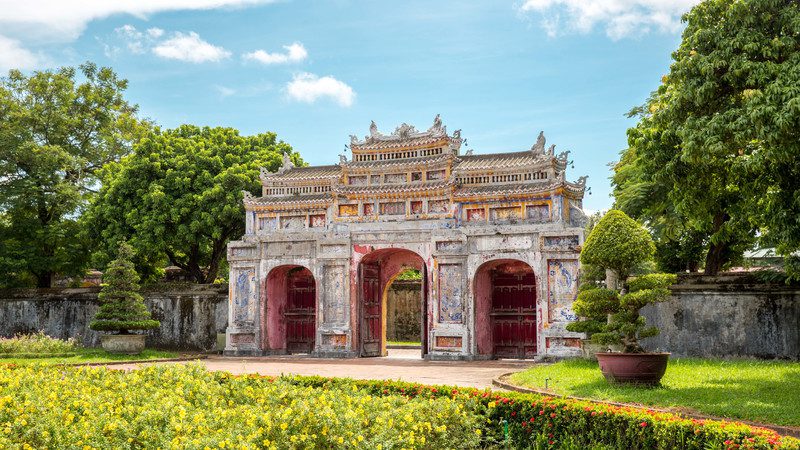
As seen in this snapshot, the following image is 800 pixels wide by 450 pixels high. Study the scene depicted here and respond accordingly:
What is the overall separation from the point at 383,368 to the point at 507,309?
557 cm

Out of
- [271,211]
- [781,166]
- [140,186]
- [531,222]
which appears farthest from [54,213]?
[781,166]

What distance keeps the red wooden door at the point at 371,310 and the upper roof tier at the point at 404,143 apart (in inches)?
150

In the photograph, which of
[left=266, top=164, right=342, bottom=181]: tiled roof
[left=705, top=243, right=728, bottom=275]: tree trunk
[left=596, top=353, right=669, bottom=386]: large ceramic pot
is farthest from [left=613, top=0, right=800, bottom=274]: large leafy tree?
[left=266, top=164, right=342, bottom=181]: tiled roof

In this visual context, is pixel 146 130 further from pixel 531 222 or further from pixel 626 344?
pixel 626 344

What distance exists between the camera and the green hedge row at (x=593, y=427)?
25.7 ft

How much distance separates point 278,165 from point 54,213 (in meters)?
10.1

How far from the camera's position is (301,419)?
25.0 feet

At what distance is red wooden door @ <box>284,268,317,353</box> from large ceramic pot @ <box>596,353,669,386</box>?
1473cm

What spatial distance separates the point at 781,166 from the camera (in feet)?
41.8

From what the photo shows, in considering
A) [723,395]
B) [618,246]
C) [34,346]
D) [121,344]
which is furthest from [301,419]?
[34,346]

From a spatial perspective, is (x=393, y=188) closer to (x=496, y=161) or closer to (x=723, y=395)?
(x=496, y=161)

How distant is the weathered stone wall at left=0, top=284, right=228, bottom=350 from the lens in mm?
27234

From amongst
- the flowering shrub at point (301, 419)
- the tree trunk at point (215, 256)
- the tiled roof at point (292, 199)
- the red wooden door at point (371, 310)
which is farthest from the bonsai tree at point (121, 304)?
the flowering shrub at point (301, 419)

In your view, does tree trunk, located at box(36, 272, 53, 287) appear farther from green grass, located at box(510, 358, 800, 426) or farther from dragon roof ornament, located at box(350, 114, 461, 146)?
green grass, located at box(510, 358, 800, 426)
